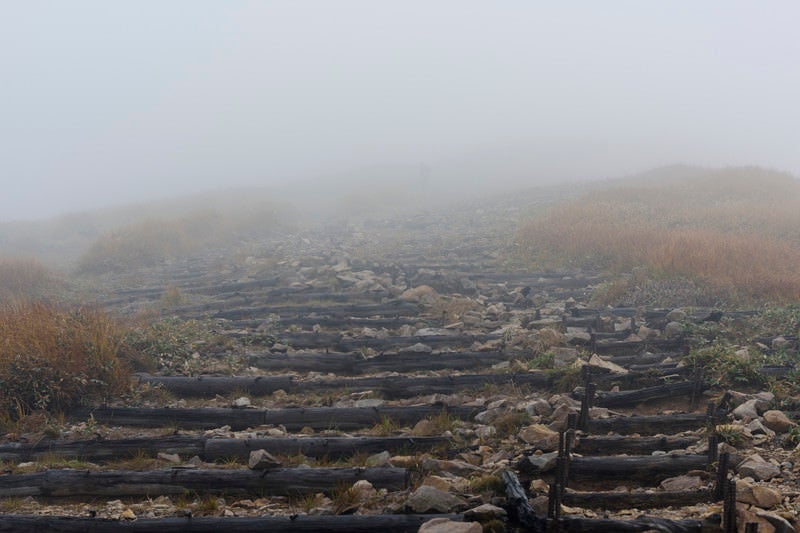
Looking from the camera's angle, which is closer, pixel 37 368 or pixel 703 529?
pixel 703 529

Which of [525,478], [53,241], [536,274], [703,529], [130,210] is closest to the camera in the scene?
[703,529]

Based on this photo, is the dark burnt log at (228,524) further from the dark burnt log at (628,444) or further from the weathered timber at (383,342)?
the weathered timber at (383,342)

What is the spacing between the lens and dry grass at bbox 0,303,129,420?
914cm

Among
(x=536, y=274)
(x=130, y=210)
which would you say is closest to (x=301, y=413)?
(x=536, y=274)

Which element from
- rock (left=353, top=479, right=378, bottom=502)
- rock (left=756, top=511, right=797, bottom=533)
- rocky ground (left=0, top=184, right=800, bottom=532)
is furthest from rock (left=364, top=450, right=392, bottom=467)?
rock (left=756, top=511, right=797, bottom=533)

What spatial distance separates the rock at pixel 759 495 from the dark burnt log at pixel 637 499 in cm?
38

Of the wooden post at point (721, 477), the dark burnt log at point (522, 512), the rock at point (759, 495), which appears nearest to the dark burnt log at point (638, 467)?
the wooden post at point (721, 477)

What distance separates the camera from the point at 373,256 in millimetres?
24172

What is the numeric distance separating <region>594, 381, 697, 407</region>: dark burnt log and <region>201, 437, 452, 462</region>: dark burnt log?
2468mm

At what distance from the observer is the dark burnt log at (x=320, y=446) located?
7.78 metres

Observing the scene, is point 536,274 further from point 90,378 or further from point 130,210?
point 130,210

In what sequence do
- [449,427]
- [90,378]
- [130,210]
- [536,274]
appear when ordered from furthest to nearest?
1. [130,210]
2. [536,274]
3. [90,378]
4. [449,427]

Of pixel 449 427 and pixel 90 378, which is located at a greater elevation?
pixel 90 378

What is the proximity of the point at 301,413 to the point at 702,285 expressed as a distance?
32.5ft
